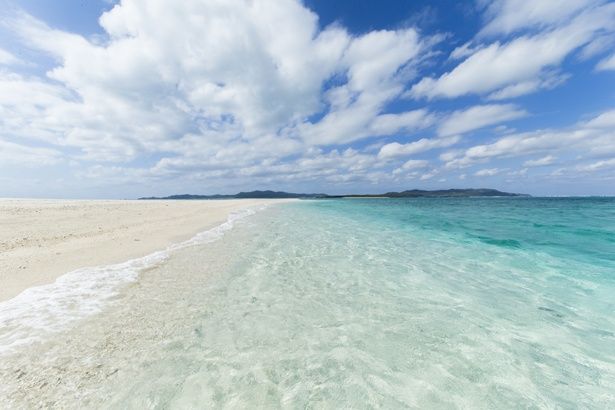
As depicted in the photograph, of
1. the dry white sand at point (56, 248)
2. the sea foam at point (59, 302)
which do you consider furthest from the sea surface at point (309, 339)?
the dry white sand at point (56, 248)

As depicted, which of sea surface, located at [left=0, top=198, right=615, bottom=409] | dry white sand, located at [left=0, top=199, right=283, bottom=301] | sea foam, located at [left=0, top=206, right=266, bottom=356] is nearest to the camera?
sea surface, located at [left=0, top=198, right=615, bottom=409]

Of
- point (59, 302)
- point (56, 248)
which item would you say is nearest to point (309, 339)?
point (59, 302)

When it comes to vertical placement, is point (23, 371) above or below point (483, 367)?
above

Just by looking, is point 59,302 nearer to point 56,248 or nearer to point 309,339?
point 309,339

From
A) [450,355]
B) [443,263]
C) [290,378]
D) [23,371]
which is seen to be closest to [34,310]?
[23,371]

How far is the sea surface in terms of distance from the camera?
345 cm

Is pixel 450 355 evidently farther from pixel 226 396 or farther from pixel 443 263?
pixel 443 263

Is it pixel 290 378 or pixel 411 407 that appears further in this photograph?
pixel 290 378

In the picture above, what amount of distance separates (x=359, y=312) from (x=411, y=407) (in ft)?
8.57

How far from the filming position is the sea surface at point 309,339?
3.45 meters

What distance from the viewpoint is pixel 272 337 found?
4.80 meters

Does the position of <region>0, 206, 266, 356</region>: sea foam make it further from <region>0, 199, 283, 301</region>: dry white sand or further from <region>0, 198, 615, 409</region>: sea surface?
<region>0, 199, 283, 301</region>: dry white sand

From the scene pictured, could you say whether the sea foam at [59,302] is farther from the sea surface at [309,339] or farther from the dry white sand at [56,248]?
the dry white sand at [56,248]

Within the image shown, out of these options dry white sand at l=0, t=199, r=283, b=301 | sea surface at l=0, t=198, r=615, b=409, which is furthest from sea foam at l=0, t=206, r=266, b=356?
dry white sand at l=0, t=199, r=283, b=301
